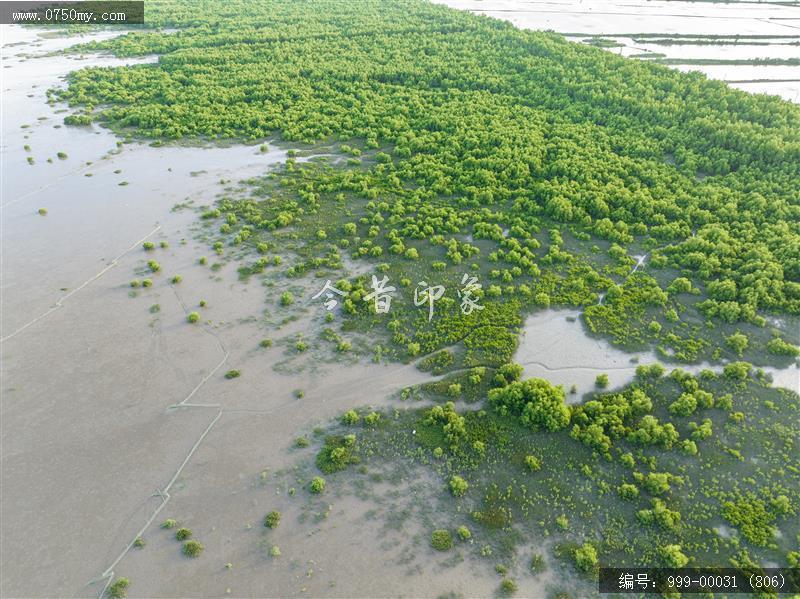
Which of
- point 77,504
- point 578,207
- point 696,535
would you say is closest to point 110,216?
point 77,504

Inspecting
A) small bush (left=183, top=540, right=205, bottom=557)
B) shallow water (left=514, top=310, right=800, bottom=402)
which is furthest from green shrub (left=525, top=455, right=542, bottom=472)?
small bush (left=183, top=540, right=205, bottom=557)

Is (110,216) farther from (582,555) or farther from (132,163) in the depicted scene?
(582,555)

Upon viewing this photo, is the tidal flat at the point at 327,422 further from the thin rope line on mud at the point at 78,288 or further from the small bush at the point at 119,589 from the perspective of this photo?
the small bush at the point at 119,589

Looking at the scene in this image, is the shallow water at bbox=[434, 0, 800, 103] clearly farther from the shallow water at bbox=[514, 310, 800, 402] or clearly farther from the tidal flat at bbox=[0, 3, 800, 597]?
the tidal flat at bbox=[0, 3, 800, 597]

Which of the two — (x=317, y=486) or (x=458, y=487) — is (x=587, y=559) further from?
(x=317, y=486)

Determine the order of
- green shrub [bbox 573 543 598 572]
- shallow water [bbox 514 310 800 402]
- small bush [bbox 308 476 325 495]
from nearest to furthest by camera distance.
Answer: green shrub [bbox 573 543 598 572], small bush [bbox 308 476 325 495], shallow water [bbox 514 310 800 402]

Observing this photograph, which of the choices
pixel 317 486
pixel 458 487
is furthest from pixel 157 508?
pixel 458 487
